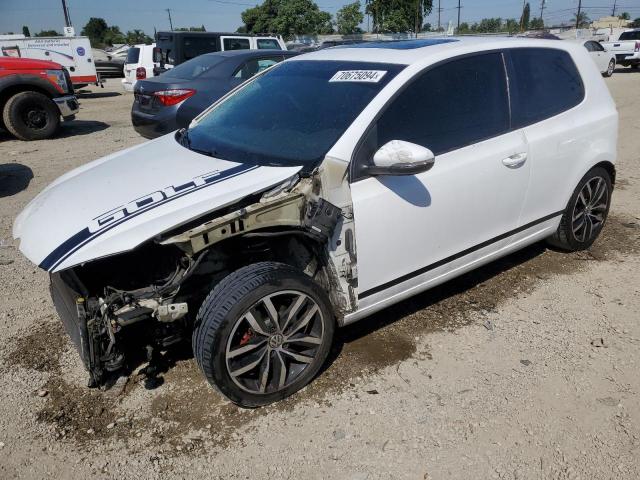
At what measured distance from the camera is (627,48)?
22.7 metres

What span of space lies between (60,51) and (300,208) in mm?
16021

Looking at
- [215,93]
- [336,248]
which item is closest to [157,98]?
[215,93]

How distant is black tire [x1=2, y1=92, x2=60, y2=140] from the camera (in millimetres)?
9602

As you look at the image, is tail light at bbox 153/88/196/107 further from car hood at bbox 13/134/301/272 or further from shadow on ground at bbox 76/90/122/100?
shadow on ground at bbox 76/90/122/100

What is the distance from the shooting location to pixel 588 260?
434cm

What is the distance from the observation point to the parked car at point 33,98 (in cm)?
959

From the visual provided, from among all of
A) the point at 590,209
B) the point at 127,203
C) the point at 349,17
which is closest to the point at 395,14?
the point at 349,17

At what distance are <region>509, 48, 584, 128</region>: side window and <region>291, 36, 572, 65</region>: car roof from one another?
0.09 metres

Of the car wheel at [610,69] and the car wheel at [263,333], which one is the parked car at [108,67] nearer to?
the car wheel at [610,69]

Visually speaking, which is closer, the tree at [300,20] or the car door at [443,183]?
the car door at [443,183]

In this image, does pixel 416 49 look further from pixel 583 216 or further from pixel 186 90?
pixel 186 90

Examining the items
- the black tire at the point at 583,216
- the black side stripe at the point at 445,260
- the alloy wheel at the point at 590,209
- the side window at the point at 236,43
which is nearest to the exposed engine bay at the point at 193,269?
the black side stripe at the point at 445,260

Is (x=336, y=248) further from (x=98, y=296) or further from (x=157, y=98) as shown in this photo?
(x=157, y=98)

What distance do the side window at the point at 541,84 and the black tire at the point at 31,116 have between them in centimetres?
917
